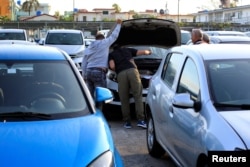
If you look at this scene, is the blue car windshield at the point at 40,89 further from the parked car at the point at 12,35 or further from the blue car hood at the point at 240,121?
the parked car at the point at 12,35

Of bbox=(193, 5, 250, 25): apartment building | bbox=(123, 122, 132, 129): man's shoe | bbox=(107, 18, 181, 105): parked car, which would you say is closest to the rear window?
bbox=(107, 18, 181, 105): parked car

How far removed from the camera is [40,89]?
4.63m

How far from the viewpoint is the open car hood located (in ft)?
29.3

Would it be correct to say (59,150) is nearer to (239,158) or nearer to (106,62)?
(239,158)

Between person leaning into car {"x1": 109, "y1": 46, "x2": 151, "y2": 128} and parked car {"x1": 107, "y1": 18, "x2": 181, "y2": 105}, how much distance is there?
0.42 metres

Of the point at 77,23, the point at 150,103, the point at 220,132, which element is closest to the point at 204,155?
the point at 220,132

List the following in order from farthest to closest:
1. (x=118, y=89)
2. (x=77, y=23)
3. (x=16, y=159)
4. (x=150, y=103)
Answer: (x=77, y=23), (x=118, y=89), (x=150, y=103), (x=16, y=159)

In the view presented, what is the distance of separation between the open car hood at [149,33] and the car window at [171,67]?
2.71 meters

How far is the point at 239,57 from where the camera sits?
16.2ft

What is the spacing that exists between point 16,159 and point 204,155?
1.55m

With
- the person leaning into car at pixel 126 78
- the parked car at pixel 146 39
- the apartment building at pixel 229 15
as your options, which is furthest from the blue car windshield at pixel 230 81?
the apartment building at pixel 229 15

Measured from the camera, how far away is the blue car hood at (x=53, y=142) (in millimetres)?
3373

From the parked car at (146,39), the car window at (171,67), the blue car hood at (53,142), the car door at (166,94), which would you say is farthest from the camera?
the parked car at (146,39)

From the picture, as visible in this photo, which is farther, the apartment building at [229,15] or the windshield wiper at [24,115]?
the apartment building at [229,15]
